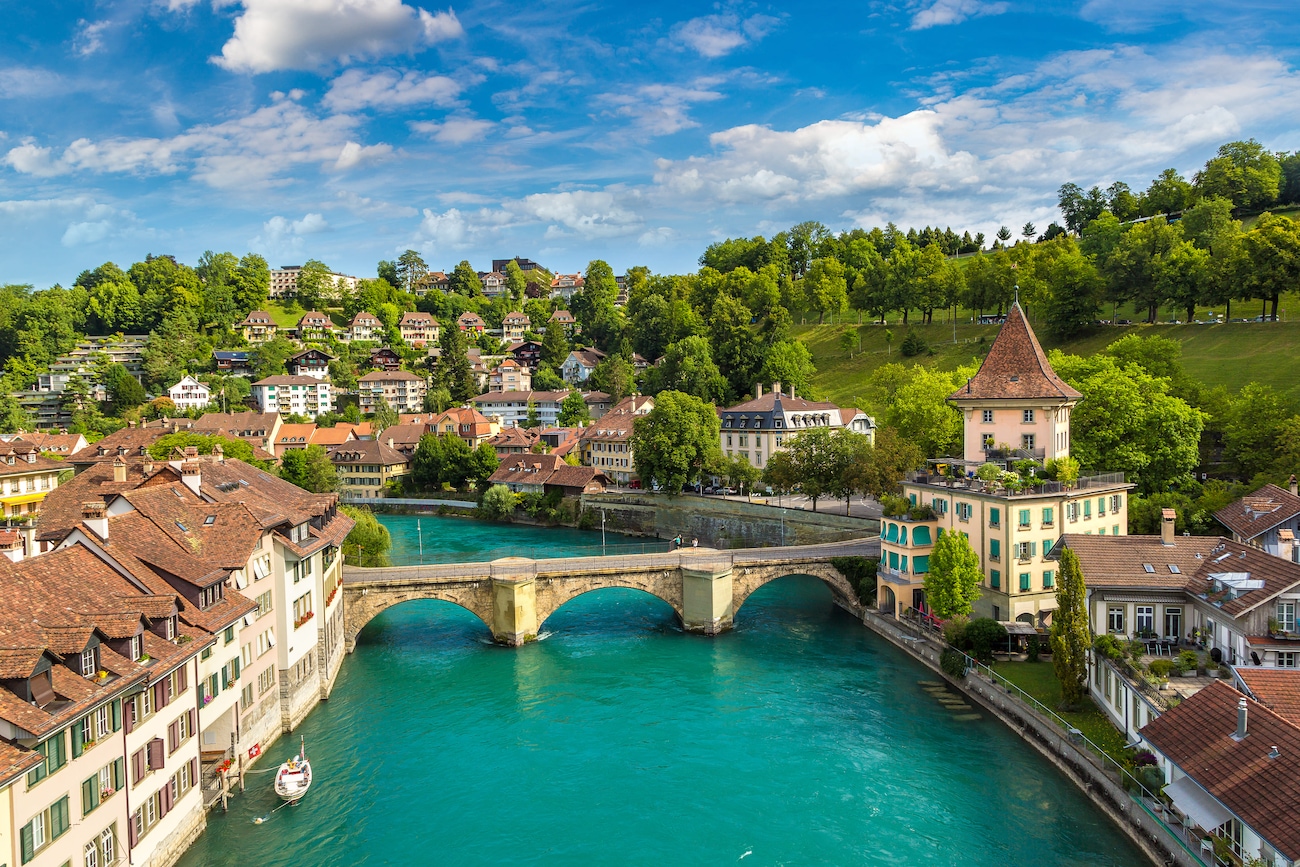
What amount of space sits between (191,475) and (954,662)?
32580 mm

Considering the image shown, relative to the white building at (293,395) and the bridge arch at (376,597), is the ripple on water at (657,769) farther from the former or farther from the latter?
the white building at (293,395)

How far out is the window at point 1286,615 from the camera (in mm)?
26812

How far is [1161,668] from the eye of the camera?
2798 centimetres

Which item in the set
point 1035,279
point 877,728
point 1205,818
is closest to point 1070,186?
point 1035,279

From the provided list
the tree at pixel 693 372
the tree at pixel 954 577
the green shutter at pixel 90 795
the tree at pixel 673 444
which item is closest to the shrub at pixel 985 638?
the tree at pixel 954 577

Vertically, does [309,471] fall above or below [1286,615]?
below

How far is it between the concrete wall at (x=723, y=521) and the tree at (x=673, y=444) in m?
2.18

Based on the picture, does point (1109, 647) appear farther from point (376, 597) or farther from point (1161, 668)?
point (376, 597)

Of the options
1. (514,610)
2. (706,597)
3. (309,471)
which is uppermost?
(309,471)

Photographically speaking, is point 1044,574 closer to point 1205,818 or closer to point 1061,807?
point 1061,807

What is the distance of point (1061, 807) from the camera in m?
28.2

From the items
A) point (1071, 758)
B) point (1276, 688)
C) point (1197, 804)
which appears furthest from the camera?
point (1071, 758)

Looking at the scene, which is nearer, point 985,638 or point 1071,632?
point 1071,632

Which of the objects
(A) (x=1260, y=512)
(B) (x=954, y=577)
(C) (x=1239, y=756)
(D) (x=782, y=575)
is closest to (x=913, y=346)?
(D) (x=782, y=575)
